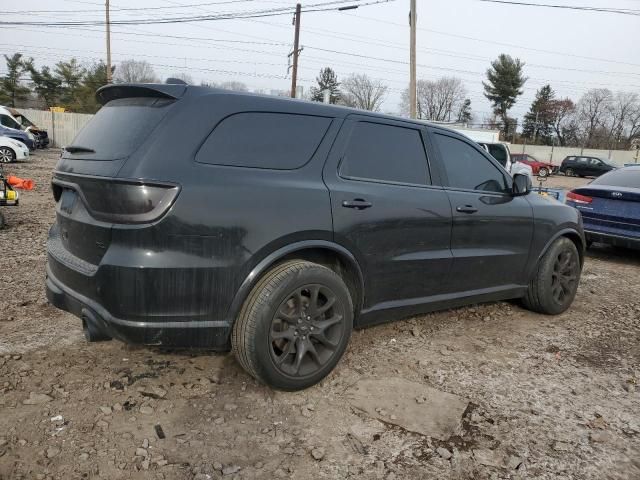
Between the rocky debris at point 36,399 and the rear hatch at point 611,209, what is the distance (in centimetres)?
714

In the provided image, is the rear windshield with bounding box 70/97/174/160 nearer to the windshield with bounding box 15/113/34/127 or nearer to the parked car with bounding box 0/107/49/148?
the windshield with bounding box 15/113/34/127

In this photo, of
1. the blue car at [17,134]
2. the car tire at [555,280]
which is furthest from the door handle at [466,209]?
the blue car at [17,134]

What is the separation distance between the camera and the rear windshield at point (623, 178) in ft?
24.5

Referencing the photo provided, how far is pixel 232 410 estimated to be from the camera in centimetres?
290

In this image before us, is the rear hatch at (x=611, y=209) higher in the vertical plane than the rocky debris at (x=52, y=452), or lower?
higher

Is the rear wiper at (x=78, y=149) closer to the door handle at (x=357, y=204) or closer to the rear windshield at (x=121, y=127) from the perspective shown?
the rear windshield at (x=121, y=127)

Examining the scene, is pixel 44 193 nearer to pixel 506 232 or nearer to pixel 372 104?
pixel 506 232

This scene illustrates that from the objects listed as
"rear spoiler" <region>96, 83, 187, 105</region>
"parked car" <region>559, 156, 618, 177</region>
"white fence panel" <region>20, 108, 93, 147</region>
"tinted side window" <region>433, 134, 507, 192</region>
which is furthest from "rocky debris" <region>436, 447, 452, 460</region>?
"parked car" <region>559, 156, 618, 177</region>

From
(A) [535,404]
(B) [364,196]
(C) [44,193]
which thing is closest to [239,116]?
(B) [364,196]

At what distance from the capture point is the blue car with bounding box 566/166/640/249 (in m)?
7.01

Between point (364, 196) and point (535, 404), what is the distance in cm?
165

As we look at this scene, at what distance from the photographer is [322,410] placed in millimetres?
2961

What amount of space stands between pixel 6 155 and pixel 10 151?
9.2 inches

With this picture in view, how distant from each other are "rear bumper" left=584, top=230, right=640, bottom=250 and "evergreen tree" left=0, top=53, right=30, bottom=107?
5091 cm
